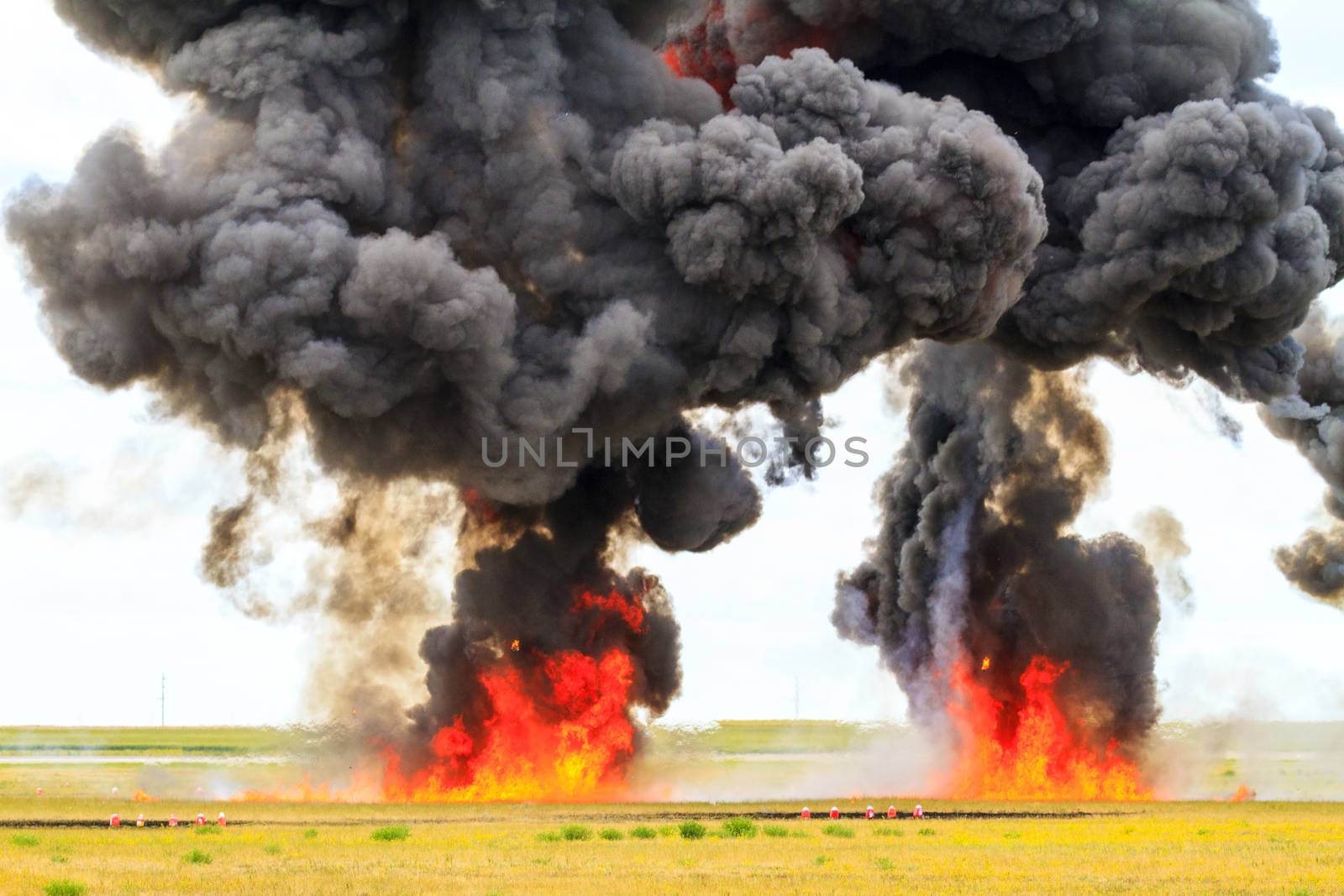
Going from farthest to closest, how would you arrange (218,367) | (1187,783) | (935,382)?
(935,382), (1187,783), (218,367)

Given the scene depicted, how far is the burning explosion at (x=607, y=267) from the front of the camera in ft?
177

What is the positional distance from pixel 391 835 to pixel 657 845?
6.42m

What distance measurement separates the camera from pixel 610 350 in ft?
183

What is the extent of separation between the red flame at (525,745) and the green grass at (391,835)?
1736cm

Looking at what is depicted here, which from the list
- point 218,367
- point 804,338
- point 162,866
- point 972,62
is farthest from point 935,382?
point 162,866

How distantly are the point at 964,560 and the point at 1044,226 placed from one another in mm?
19987

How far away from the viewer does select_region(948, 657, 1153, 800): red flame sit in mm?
71688

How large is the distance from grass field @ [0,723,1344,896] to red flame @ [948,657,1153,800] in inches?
137

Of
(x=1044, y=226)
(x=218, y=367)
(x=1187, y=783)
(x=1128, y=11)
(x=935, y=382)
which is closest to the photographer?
(x=218, y=367)

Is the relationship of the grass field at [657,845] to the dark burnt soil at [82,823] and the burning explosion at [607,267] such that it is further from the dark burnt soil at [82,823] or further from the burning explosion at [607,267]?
the burning explosion at [607,267]

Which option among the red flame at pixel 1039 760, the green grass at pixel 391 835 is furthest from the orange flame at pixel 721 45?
the green grass at pixel 391 835

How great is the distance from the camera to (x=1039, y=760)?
2840 inches

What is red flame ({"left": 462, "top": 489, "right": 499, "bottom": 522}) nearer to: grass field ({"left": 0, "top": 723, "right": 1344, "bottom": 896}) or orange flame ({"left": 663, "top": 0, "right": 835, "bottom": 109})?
grass field ({"left": 0, "top": 723, "right": 1344, "bottom": 896})

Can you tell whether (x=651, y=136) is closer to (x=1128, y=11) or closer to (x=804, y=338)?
(x=804, y=338)
